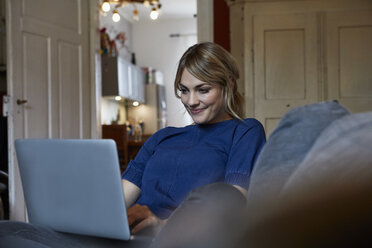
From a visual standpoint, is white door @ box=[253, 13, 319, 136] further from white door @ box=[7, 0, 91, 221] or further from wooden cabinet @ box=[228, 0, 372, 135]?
white door @ box=[7, 0, 91, 221]

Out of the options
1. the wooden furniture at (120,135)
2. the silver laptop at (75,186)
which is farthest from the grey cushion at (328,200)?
the wooden furniture at (120,135)

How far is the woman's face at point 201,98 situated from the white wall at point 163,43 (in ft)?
27.1

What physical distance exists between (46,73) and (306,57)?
7.48 feet

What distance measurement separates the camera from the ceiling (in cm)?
859

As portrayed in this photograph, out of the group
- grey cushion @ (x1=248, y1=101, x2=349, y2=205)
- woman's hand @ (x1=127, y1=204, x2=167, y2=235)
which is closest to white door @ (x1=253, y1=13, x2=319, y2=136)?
woman's hand @ (x1=127, y1=204, x2=167, y2=235)

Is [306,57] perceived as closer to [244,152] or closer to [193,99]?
[193,99]

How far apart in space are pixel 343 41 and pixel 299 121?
3.82 metres

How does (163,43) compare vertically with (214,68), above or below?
above

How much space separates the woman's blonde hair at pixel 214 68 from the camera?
1551 millimetres

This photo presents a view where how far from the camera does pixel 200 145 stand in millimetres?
1526

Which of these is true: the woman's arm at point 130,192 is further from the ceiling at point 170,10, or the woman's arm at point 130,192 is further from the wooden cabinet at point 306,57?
the ceiling at point 170,10

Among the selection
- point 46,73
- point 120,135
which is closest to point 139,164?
point 46,73

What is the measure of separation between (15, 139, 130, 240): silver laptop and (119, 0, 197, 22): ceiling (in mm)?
7610

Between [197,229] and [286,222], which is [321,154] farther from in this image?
[197,229]
